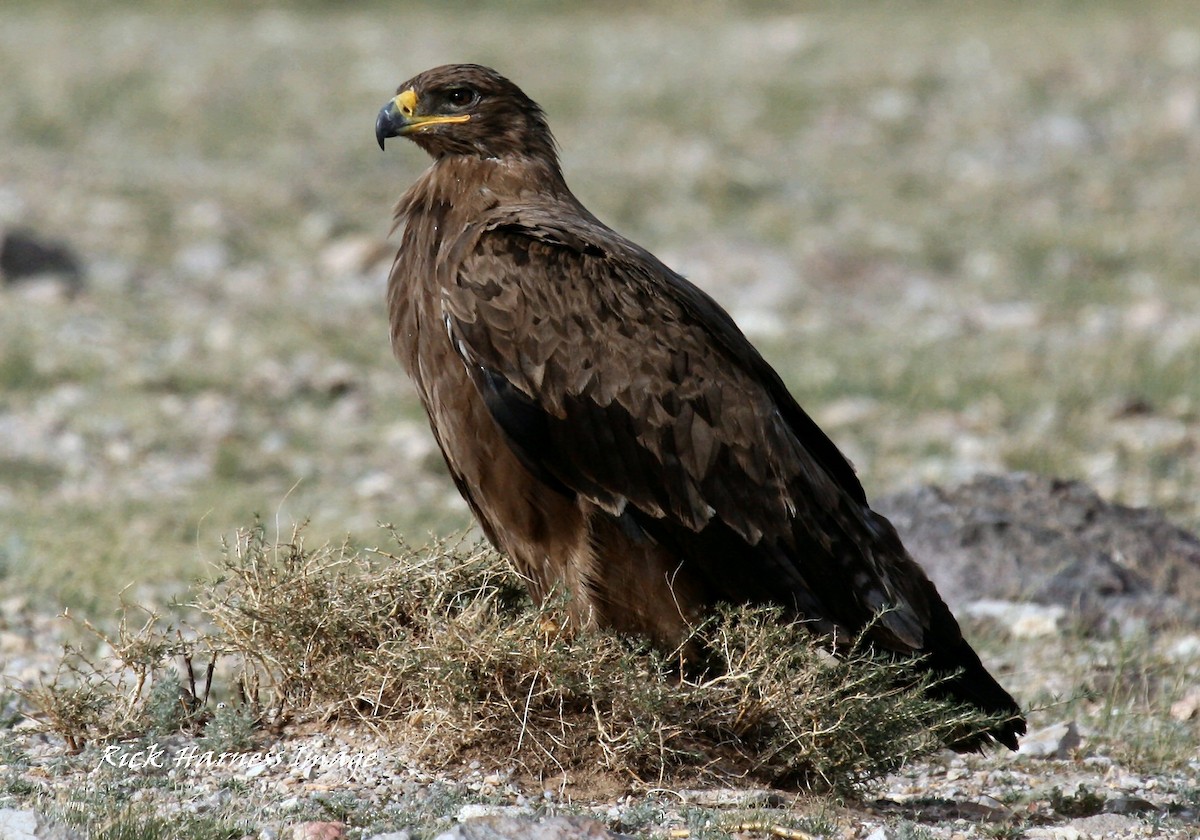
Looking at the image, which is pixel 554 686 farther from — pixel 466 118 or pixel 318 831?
pixel 466 118

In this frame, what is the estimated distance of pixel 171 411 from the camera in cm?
1064

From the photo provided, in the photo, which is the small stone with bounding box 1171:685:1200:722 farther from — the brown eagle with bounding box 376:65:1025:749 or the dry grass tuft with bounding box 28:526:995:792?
the dry grass tuft with bounding box 28:526:995:792

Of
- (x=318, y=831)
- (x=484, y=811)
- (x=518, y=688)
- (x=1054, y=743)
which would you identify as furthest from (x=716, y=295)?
(x=318, y=831)

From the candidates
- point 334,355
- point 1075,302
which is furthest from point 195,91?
point 1075,302

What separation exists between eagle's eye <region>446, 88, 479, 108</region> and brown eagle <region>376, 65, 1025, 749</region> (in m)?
0.92

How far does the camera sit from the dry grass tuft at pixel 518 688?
4.84 meters

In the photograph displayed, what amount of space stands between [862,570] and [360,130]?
51.0 feet

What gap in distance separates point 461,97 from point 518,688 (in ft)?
7.65

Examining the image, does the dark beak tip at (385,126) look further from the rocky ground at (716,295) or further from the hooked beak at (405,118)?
the rocky ground at (716,295)

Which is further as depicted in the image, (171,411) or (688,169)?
(688,169)

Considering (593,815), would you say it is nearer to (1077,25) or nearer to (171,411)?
(171,411)

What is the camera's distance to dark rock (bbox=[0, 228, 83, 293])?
1325 centimetres

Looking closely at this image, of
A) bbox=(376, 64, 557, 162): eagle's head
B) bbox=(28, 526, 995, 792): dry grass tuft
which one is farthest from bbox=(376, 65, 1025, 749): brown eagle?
bbox=(376, 64, 557, 162): eagle's head

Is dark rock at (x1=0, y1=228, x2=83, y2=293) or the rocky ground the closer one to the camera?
the rocky ground
